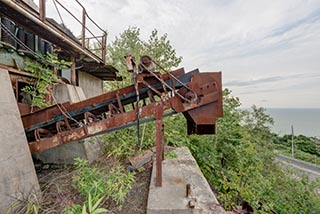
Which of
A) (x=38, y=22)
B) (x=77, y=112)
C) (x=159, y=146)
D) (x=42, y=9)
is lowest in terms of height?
(x=159, y=146)

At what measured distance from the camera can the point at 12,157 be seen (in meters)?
2.64

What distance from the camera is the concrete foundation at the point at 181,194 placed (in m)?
2.26

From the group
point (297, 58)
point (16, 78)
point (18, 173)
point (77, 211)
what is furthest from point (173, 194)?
point (297, 58)

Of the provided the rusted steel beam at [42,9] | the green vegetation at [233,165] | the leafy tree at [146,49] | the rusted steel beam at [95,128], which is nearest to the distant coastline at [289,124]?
the green vegetation at [233,165]

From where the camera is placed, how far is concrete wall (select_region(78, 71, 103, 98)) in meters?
9.14

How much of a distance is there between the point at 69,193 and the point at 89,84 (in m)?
7.85

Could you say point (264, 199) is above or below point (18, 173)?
below

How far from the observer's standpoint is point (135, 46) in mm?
12914

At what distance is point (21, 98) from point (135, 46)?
31.3 ft

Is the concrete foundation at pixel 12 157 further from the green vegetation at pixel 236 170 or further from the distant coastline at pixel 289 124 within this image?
the distant coastline at pixel 289 124

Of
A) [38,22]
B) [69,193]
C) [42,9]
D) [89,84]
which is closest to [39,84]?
[38,22]

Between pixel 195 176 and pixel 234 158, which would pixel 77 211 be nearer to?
pixel 195 176

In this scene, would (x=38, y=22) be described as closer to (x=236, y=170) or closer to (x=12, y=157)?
(x=12, y=157)

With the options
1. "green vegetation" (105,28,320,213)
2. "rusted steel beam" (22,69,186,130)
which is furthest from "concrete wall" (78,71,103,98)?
"rusted steel beam" (22,69,186,130)
